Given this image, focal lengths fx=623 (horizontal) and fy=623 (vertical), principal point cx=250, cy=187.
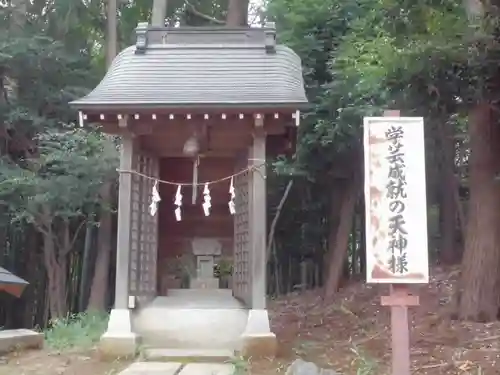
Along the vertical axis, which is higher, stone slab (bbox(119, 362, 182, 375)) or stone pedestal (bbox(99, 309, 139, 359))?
stone pedestal (bbox(99, 309, 139, 359))

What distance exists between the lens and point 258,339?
7.68 meters

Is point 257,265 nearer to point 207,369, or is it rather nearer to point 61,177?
point 207,369

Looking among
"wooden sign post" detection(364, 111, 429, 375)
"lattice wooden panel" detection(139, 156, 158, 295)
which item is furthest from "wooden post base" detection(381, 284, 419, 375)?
"lattice wooden panel" detection(139, 156, 158, 295)

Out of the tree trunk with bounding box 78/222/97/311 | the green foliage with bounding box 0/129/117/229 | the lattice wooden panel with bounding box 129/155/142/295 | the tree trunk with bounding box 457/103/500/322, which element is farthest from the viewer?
the tree trunk with bounding box 78/222/97/311

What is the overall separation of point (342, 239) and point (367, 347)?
5.19 m

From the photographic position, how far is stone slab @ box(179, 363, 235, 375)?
669 cm

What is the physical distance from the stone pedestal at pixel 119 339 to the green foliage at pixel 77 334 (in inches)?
37.2

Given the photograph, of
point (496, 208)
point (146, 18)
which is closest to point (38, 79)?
point (146, 18)

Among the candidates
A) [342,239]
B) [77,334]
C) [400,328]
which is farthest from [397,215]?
[342,239]

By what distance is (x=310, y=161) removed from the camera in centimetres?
1248

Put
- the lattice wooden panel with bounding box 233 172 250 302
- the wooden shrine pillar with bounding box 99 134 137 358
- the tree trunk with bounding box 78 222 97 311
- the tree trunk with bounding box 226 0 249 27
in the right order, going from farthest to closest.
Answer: the tree trunk with bounding box 78 222 97 311 → the tree trunk with bounding box 226 0 249 27 → the lattice wooden panel with bounding box 233 172 250 302 → the wooden shrine pillar with bounding box 99 134 137 358

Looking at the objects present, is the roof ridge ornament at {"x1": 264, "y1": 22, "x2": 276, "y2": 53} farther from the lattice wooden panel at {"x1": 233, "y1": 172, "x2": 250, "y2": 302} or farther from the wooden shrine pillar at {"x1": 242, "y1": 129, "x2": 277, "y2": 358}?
the lattice wooden panel at {"x1": 233, "y1": 172, "x2": 250, "y2": 302}

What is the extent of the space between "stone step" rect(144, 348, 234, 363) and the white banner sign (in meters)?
3.38

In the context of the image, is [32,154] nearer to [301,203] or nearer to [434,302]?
[301,203]
